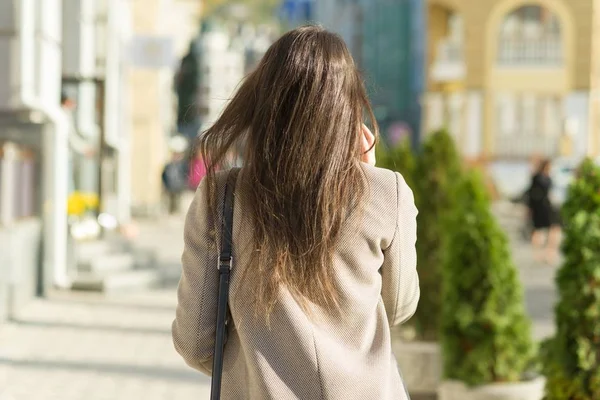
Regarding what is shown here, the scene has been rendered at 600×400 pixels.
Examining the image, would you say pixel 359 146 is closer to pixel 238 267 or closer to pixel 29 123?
pixel 238 267

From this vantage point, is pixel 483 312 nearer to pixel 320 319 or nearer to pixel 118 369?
pixel 118 369

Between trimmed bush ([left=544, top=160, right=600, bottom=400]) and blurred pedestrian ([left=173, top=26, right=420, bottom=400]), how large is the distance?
310cm

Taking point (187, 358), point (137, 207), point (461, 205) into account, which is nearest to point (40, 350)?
point (461, 205)

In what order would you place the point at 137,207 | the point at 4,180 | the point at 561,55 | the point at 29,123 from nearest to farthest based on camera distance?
the point at 4,180
the point at 29,123
the point at 137,207
the point at 561,55

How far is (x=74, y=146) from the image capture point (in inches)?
751

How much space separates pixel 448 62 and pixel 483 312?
1583 inches

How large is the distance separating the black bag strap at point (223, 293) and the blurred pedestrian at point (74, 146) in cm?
1495

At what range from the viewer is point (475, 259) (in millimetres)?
7195

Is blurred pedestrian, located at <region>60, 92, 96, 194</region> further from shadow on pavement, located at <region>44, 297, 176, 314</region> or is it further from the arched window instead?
the arched window

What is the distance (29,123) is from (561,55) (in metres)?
33.6

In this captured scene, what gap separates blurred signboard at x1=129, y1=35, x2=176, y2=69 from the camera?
80.1 ft

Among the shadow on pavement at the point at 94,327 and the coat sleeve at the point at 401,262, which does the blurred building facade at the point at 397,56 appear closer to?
the shadow on pavement at the point at 94,327

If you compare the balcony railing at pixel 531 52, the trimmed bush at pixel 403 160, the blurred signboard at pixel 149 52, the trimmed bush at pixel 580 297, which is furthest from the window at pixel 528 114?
the trimmed bush at pixel 580 297

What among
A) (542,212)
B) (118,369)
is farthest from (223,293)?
(542,212)
